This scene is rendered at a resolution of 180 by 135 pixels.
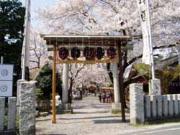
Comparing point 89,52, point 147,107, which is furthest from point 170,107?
point 89,52

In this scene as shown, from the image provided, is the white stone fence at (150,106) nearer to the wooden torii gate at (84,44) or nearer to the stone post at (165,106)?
the stone post at (165,106)

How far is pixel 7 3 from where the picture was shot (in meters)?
28.6

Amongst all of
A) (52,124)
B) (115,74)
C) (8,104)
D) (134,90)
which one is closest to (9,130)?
(8,104)

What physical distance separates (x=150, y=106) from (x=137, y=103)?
2.71 ft

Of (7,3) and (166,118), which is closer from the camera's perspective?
(166,118)

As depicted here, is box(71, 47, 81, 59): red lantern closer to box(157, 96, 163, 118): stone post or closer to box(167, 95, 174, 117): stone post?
box(157, 96, 163, 118): stone post

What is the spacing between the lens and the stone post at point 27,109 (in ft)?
45.1

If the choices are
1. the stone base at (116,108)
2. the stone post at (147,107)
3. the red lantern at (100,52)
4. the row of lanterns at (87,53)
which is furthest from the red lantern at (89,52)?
the stone base at (116,108)

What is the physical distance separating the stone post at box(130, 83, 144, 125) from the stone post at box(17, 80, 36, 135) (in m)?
4.52

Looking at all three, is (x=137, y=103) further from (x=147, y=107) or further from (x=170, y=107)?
(x=170, y=107)

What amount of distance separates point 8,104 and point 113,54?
6.64 metres

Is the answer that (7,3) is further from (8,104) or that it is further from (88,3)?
(8,104)

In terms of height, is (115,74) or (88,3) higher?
(88,3)

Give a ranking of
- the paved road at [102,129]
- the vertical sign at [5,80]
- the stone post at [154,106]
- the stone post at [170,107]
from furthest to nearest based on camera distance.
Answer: the stone post at [170,107]
the stone post at [154,106]
the paved road at [102,129]
the vertical sign at [5,80]
